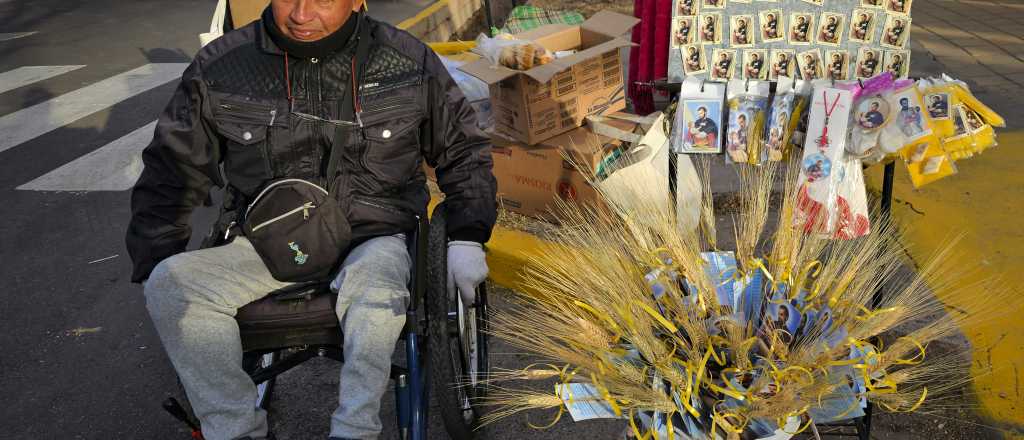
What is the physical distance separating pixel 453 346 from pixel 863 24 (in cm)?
199

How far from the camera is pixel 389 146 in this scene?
2.74 metres

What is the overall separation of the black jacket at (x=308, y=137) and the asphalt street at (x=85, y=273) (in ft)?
2.98

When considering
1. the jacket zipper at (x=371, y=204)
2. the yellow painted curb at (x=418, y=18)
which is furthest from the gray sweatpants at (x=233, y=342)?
the yellow painted curb at (x=418, y=18)

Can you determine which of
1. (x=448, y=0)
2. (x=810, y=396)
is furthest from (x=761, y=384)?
(x=448, y=0)

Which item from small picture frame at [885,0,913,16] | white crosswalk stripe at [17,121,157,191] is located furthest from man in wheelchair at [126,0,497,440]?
white crosswalk stripe at [17,121,157,191]

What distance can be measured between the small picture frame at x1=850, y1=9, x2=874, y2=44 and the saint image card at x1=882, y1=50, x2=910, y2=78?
93 millimetres

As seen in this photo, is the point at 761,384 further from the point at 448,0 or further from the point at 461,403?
the point at 448,0

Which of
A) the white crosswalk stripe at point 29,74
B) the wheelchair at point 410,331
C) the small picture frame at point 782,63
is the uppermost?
the small picture frame at point 782,63

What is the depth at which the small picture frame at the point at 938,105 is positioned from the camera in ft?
9.08

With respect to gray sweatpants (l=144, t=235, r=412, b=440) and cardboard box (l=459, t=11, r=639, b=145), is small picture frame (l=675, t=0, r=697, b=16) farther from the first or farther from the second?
gray sweatpants (l=144, t=235, r=412, b=440)

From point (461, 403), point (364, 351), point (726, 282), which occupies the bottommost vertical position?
point (461, 403)

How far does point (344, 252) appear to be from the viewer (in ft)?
8.76

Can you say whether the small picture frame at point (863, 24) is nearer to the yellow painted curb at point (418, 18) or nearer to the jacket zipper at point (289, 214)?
the jacket zipper at point (289, 214)

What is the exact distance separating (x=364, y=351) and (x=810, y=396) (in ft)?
4.00
